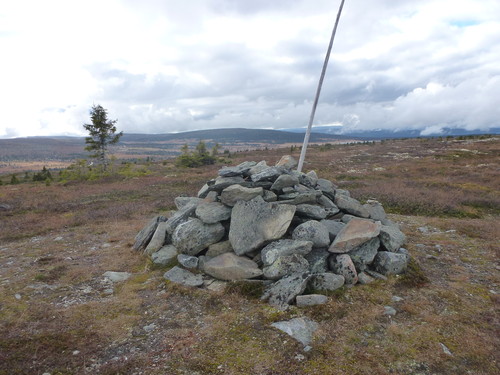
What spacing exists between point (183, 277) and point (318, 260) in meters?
4.55

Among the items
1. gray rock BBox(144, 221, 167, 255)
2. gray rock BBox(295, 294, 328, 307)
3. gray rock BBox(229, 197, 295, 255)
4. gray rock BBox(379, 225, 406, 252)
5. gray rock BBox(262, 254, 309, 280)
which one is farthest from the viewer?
gray rock BBox(144, 221, 167, 255)

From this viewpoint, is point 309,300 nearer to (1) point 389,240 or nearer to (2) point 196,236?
(1) point 389,240

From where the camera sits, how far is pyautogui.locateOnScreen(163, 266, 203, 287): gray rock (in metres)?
9.45

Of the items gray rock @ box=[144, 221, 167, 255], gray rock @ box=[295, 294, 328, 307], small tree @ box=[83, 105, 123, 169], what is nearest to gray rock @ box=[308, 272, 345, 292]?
gray rock @ box=[295, 294, 328, 307]

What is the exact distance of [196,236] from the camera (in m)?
10.8

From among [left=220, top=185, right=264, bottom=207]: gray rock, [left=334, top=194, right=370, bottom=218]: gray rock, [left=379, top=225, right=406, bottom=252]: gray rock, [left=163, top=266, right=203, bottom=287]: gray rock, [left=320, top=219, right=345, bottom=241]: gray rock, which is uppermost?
[left=220, top=185, right=264, bottom=207]: gray rock

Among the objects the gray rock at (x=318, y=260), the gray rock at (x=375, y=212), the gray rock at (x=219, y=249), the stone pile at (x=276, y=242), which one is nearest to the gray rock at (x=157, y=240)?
the stone pile at (x=276, y=242)

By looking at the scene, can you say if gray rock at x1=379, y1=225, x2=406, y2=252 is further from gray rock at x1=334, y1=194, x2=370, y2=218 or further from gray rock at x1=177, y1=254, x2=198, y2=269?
gray rock at x1=177, y1=254, x2=198, y2=269

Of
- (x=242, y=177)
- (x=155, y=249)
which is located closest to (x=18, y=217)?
(x=155, y=249)

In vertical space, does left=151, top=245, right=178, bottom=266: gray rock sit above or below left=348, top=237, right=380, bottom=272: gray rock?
below

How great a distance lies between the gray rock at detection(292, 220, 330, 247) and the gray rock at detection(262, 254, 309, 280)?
97 cm

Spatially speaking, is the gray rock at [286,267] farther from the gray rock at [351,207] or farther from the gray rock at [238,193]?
the gray rock at [351,207]

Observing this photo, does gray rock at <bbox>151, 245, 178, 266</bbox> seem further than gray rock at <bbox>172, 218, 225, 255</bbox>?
Yes

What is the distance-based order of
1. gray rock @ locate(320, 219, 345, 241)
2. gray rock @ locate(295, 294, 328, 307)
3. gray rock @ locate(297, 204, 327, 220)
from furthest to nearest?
→ gray rock @ locate(297, 204, 327, 220), gray rock @ locate(320, 219, 345, 241), gray rock @ locate(295, 294, 328, 307)
